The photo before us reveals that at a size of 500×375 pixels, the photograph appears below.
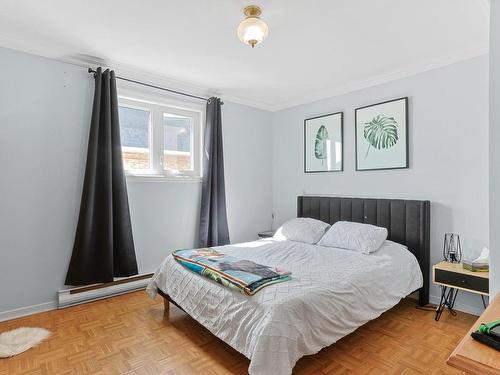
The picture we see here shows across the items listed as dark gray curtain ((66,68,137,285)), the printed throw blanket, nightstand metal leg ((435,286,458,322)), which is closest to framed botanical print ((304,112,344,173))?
nightstand metal leg ((435,286,458,322))

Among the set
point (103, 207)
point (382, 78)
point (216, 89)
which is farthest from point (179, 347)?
point (382, 78)

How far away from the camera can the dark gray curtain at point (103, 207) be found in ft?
9.60

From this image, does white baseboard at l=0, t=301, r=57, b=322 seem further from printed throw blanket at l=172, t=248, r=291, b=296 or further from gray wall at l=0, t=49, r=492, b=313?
printed throw blanket at l=172, t=248, r=291, b=296

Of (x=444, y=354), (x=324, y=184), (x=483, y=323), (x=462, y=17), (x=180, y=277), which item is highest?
(x=462, y=17)

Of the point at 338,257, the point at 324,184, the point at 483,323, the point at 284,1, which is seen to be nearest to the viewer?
the point at 483,323

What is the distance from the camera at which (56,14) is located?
2248mm

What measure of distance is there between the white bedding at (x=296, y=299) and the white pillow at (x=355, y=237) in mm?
92

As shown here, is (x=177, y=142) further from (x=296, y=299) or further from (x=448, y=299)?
(x=448, y=299)

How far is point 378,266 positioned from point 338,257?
370 millimetres

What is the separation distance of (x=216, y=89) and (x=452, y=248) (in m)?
3.29

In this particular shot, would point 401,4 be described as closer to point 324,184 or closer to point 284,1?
point 284,1

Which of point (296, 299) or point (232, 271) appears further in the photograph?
point (232, 271)

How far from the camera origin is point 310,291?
189cm

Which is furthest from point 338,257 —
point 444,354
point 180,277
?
point 180,277
